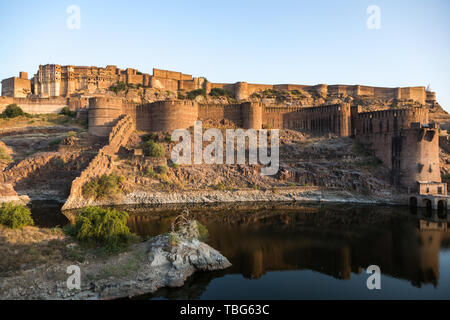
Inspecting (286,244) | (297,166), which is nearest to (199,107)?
(297,166)

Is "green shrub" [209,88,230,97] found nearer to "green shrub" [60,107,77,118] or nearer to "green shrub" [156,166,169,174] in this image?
"green shrub" [60,107,77,118]

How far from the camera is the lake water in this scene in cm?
1070

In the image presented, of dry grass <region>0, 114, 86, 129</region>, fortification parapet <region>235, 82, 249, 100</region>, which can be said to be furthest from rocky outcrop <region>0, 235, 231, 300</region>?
fortification parapet <region>235, 82, 249, 100</region>

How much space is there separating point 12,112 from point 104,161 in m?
21.6

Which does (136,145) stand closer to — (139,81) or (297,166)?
(297,166)

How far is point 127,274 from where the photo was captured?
405 inches

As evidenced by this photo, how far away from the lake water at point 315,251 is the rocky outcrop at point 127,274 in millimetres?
483

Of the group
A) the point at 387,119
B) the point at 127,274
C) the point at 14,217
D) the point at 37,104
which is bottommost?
the point at 127,274

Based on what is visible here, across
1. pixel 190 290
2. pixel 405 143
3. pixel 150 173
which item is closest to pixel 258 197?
pixel 150 173

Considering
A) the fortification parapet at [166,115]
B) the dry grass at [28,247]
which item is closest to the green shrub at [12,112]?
the fortification parapet at [166,115]

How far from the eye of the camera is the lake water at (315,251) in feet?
35.1

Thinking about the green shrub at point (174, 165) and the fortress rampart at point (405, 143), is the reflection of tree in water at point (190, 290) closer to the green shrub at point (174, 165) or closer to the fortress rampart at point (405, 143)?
the green shrub at point (174, 165)

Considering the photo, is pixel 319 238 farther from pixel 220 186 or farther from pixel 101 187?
pixel 101 187

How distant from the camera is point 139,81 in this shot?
165 ft
